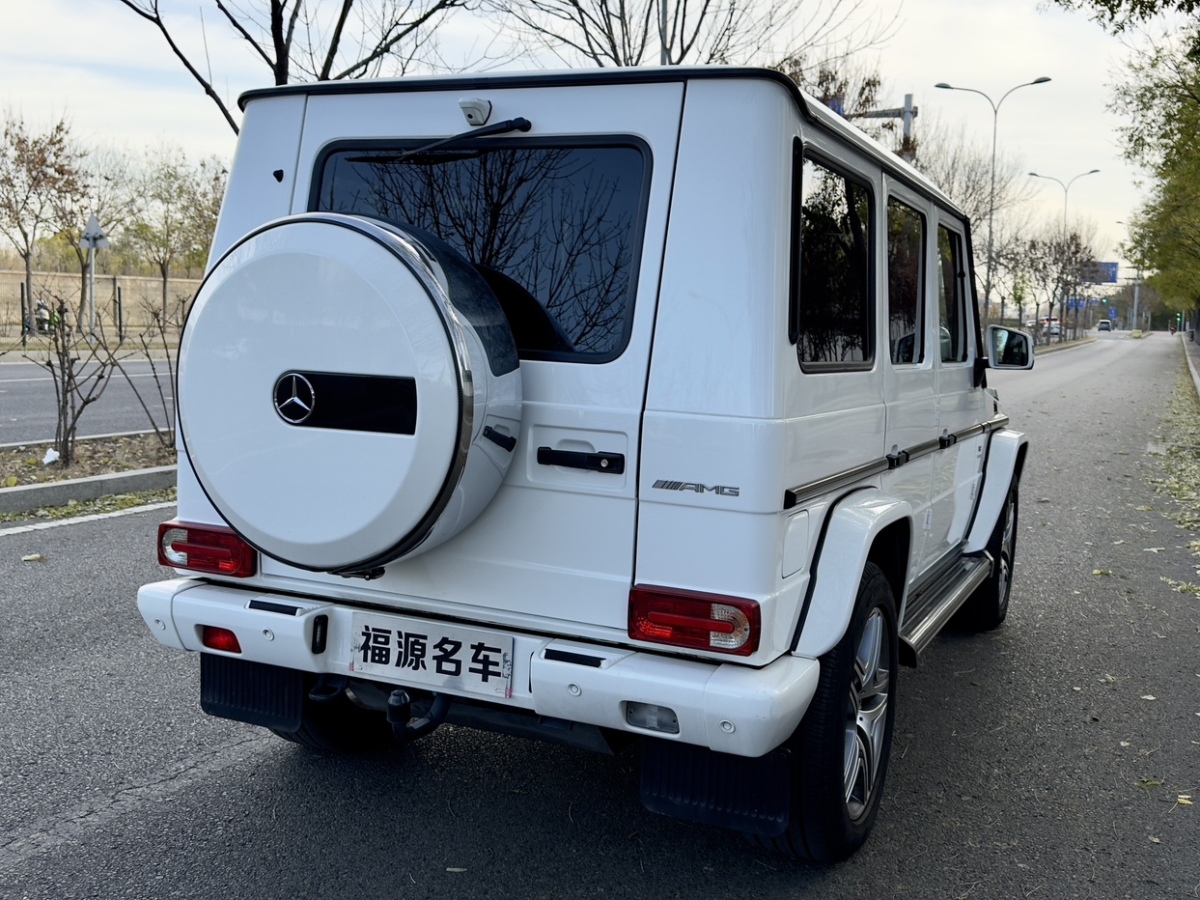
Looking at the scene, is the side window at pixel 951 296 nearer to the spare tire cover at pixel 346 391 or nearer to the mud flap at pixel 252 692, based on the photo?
the spare tire cover at pixel 346 391

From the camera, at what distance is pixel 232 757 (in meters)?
3.87

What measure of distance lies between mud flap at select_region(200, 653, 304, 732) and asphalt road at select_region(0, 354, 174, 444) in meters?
6.01

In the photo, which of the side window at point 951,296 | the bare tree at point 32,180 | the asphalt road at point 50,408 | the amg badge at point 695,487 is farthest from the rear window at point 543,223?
the bare tree at point 32,180

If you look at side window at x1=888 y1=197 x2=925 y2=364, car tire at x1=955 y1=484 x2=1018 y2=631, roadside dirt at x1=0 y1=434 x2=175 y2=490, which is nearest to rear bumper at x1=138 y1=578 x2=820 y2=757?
side window at x1=888 y1=197 x2=925 y2=364

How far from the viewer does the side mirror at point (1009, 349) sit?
5.43 m

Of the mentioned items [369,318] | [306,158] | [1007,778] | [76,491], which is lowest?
[1007,778]

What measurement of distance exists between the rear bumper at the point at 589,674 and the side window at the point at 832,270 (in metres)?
0.84

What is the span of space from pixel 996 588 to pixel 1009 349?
119 cm

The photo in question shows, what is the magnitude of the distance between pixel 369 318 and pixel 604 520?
0.77 metres

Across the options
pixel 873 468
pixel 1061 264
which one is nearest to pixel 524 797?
pixel 873 468

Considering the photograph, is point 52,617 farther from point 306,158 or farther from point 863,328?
point 863,328

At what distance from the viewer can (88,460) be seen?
970 centimetres

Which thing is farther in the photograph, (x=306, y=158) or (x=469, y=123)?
(x=306, y=158)

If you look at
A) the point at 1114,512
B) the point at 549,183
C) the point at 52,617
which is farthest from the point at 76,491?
the point at 1114,512
